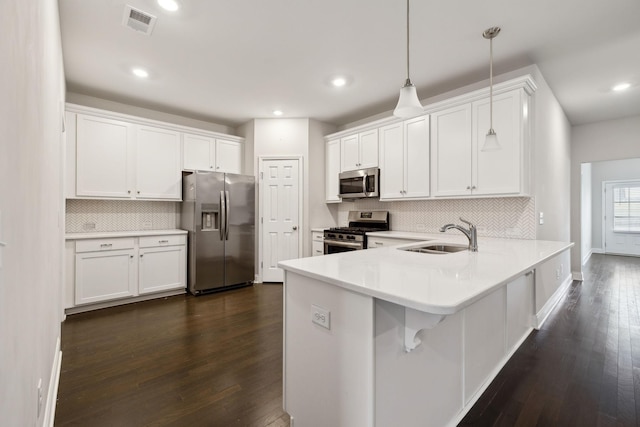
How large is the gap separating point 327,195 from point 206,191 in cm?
197

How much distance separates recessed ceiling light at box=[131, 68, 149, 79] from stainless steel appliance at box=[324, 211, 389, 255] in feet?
9.81

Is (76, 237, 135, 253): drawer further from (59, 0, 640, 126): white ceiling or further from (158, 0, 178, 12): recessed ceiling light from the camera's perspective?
(158, 0, 178, 12): recessed ceiling light

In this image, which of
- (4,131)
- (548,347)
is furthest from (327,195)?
(4,131)

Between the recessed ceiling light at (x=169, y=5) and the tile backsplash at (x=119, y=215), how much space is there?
2.83m

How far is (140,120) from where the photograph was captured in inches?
156

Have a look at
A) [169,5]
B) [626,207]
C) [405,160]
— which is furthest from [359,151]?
[626,207]

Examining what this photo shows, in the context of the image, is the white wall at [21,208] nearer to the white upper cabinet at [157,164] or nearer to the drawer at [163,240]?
the drawer at [163,240]

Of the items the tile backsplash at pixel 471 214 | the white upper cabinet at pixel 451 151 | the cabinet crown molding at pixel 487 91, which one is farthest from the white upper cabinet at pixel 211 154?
the white upper cabinet at pixel 451 151

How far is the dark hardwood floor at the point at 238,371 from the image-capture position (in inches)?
67.6

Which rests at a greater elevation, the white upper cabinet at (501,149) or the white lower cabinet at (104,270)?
the white upper cabinet at (501,149)

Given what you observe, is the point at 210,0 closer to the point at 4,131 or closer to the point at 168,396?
the point at 4,131

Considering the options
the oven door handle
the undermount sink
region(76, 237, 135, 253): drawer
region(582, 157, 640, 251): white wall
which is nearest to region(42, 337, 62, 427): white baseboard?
region(76, 237, 135, 253): drawer

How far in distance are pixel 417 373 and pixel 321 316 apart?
1.70 feet

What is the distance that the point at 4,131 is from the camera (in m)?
0.81
